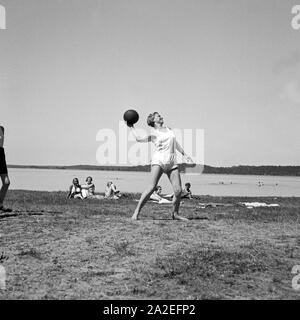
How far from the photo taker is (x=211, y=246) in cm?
652

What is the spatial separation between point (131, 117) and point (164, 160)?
1651 millimetres

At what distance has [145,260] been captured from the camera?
18.4 feet

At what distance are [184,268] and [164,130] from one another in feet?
15.0

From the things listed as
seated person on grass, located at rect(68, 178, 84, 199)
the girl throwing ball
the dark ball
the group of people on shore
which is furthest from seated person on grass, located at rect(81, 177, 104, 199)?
the girl throwing ball

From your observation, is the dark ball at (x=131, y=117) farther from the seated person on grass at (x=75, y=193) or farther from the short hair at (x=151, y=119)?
the seated person on grass at (x=75, y=193)

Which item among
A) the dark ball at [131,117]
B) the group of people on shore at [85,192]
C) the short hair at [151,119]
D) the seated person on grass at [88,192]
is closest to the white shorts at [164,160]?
the short hair at [151,119]

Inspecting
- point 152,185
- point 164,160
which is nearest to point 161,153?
point 164,160

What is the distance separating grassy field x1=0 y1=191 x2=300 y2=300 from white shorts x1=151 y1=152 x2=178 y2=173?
4.47ft

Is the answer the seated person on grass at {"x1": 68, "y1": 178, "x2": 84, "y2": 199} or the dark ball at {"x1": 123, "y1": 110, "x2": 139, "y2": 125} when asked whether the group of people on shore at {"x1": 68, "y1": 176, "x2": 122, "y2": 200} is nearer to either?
the seated person on grass at {"x1": 68, "y1": 178, "x2": 84, "y2": 199}

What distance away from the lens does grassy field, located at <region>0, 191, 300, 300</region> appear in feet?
14.6

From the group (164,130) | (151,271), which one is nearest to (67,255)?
(151,271)

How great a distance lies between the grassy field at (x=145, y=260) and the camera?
14.6 feet

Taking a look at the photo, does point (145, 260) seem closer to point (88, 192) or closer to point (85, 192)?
point (85, 192)
